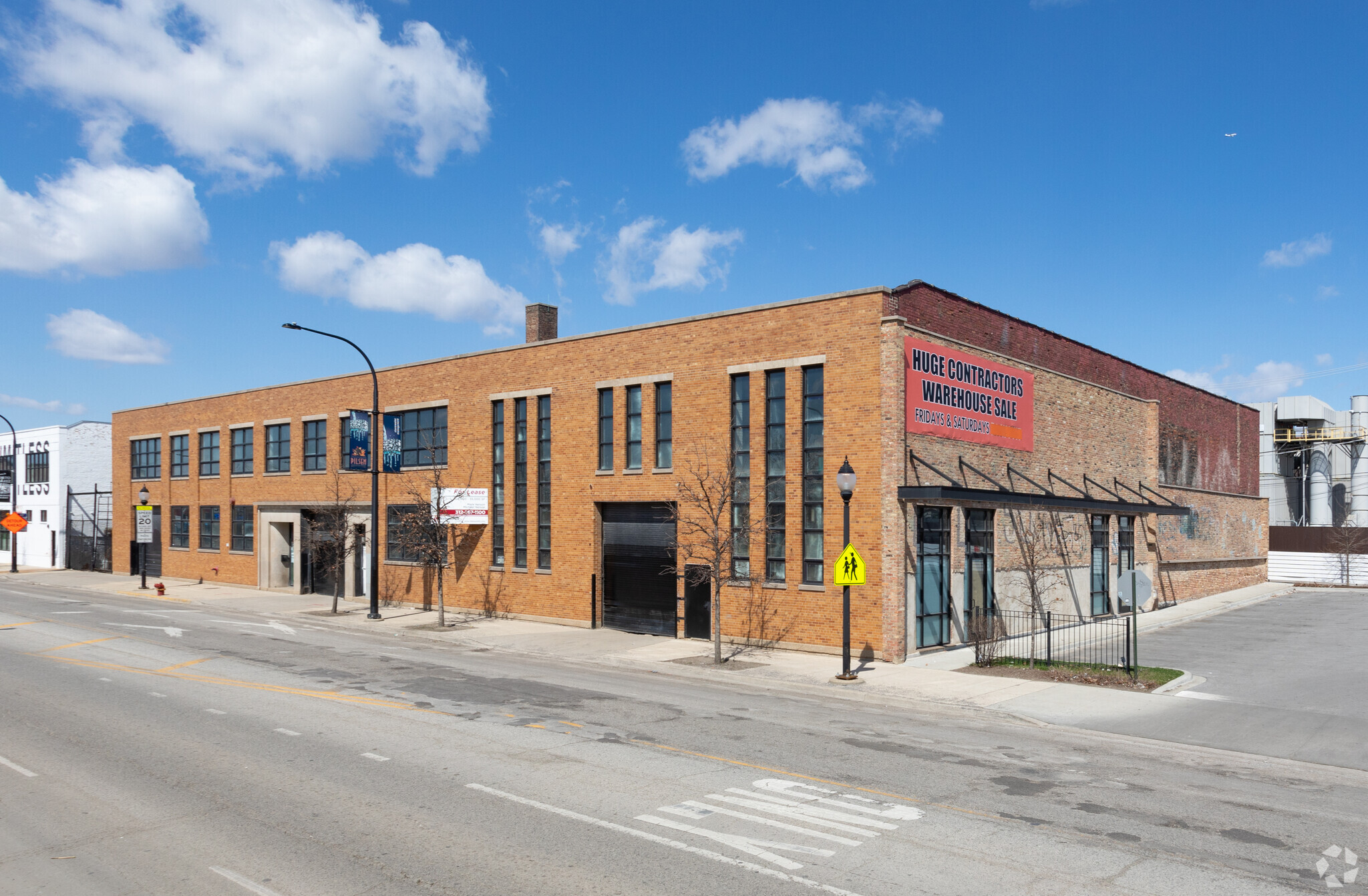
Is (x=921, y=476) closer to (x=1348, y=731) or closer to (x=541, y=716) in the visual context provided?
(x=1348, y=731)

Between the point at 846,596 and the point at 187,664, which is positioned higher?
the point at 846,596

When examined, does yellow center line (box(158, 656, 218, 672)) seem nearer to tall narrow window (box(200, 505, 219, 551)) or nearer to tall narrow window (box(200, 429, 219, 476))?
tall narrow window (box(200, 505, 219, 551))

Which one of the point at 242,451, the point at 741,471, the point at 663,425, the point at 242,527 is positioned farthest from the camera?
the point at 242,451

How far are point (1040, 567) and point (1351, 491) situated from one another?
54339mm

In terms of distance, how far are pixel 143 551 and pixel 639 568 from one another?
30495 mm

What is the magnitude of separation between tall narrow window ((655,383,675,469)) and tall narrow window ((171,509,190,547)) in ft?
97.6

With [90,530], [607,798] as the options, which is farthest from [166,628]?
[90,530]

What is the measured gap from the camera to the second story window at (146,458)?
4662 cm

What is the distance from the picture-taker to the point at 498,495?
30438 mm

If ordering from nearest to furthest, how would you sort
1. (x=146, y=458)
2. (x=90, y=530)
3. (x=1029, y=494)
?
(x=1029, y=494)
(x=146, y=458)
(x=90, y=530)

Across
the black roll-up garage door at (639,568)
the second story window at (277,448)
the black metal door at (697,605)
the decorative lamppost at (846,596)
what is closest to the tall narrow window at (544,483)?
the black roll-up garage door at (639,568)

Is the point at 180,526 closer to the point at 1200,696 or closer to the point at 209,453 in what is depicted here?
the point at 209,453

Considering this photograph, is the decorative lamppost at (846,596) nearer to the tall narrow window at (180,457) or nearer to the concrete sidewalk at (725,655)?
the concrete sidewalk at (725,655)

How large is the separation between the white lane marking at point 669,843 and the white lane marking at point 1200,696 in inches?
505
